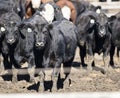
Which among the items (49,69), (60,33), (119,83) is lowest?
(119,83)

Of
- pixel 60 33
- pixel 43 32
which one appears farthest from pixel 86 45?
pixel 43 32

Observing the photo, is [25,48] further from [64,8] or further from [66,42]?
[64,8]

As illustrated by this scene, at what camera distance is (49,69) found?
7301 millimetres

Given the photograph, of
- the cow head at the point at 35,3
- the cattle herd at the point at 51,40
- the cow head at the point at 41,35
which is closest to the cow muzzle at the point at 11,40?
the cattle herd at the point at 51,40

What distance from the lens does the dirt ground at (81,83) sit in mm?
7652

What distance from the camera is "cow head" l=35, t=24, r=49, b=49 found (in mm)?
6746

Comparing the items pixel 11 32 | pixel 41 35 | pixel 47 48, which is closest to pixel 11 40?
pixel 11 32

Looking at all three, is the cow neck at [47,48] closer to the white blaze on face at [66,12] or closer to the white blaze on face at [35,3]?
the white blaze on face at [35,3]

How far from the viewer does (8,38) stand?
8.11 meters

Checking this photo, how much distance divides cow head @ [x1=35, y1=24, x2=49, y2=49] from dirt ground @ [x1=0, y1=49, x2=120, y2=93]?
3.40 feet

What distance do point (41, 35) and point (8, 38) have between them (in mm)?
1477

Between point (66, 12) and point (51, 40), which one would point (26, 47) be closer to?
point (51, 40)

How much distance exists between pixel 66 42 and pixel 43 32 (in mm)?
886

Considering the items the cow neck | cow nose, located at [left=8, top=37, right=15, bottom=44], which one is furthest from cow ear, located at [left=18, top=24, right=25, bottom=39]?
the cow neck
